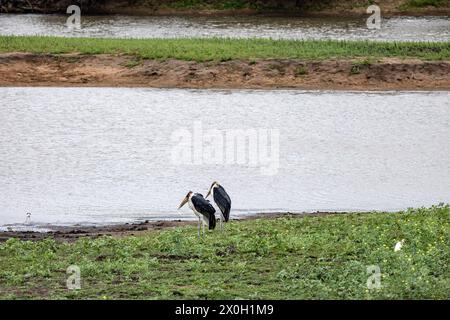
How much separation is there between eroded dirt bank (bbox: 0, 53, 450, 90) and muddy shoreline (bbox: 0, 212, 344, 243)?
13716mm

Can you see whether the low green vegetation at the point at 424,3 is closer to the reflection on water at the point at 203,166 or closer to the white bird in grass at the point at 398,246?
the reflection on water at the point at 203,166

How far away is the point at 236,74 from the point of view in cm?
3300

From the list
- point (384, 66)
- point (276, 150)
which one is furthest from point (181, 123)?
point (384, 66)

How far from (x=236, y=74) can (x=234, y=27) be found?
11843mm

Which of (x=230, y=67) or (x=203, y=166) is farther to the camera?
(x=230, y=67)

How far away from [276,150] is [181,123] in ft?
12.5

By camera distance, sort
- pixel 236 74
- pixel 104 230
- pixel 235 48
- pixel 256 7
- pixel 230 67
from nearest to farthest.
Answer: pixel 104 230 → pixel 236 74 → pixel 230 67 → pixel 235 48 → pixel 256 7

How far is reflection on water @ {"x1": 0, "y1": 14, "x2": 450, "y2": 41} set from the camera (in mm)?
40938

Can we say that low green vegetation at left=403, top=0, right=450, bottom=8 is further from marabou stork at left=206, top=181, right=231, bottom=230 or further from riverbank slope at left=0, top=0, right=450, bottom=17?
marabou stork at left=206, top=181, right=231, bottom=230

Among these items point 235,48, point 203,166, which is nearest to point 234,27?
point 235,48

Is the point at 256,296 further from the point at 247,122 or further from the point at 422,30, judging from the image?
the point at 422,30

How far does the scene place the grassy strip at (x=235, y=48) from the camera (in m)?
33.6

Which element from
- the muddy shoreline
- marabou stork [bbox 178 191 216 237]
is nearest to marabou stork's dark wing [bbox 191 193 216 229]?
marabou stork [bbox 178 191 216 237]

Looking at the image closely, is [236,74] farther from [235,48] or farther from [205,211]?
[205,211]
